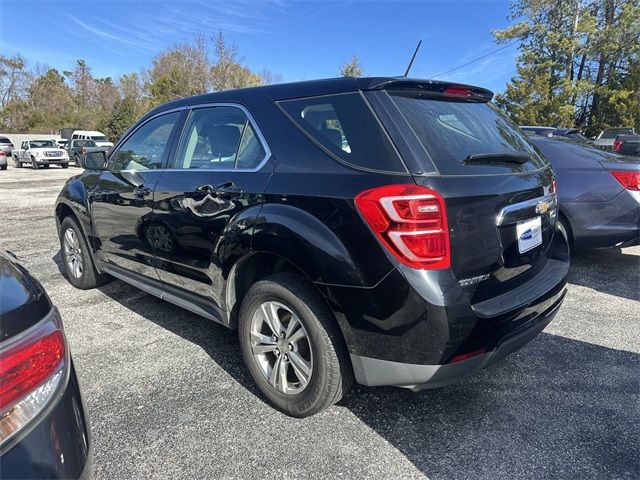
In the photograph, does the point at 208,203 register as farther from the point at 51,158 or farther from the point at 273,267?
the point at 51,158

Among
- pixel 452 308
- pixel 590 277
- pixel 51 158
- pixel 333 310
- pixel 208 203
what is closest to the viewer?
pixel 452 308

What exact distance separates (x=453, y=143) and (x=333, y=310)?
1.02m

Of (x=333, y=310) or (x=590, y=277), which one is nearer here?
(x=333, y=310)

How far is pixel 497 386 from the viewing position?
269 centimetres

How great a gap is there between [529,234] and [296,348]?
1392 mm

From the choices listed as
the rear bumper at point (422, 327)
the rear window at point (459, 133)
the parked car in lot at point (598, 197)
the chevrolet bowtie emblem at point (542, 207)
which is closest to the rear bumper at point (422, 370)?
the rear bumper at point (422, 327)

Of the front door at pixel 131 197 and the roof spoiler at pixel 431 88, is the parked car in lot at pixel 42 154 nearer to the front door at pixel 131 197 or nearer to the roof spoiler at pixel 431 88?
the front door at pixel 131 197

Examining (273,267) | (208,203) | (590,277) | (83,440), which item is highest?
(208,203)

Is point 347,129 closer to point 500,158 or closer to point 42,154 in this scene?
point 500,158

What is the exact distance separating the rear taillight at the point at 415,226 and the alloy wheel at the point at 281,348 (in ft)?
2.32

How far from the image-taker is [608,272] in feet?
16.0

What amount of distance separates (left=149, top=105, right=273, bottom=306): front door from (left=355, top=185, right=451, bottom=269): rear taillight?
2.59 ft

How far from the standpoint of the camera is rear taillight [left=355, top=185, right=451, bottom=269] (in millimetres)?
1907

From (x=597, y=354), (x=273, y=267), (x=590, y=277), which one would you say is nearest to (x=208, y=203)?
(x=273, y=267)
